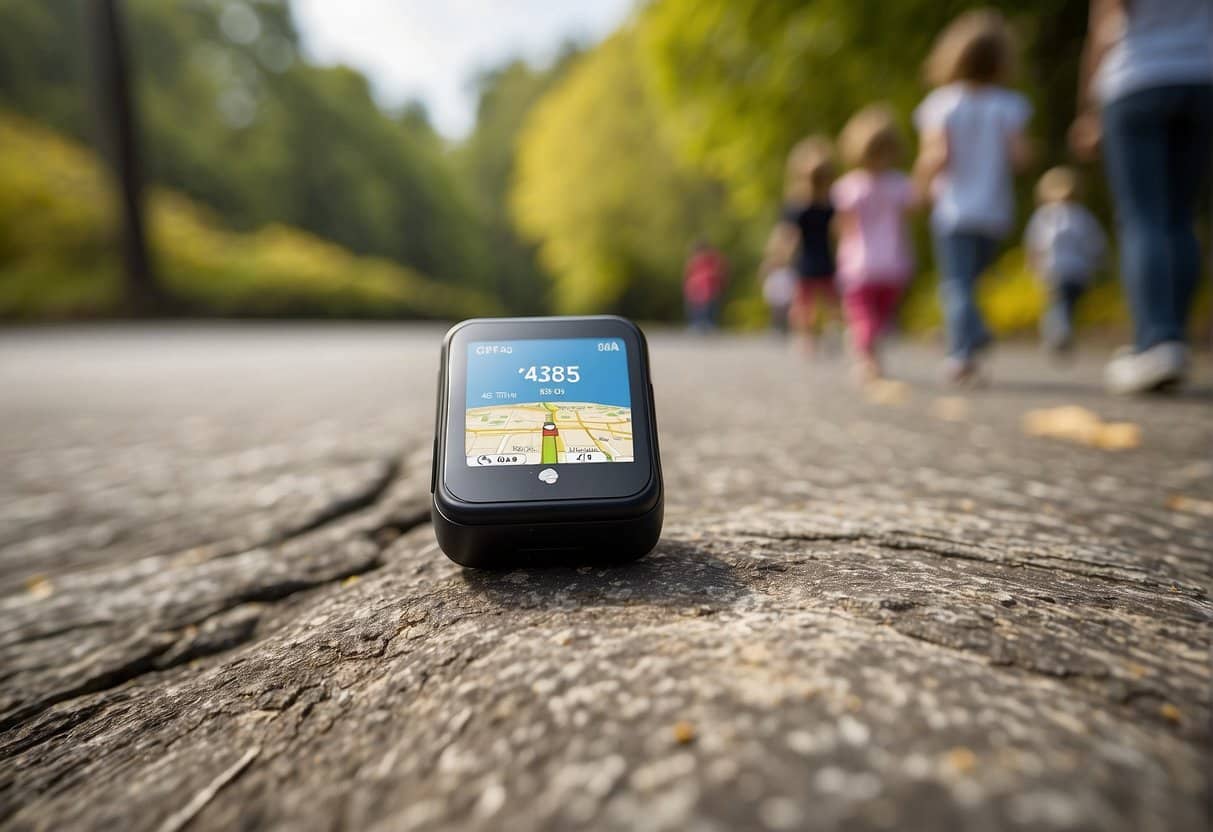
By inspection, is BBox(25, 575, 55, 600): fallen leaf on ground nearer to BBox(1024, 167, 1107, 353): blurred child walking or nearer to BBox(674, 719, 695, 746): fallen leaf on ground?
BBox(674, 719, 695, 746): fallen leaf on ground

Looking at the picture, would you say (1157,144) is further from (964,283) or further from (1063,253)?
(1063,253)

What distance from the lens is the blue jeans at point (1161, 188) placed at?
3.23 metres

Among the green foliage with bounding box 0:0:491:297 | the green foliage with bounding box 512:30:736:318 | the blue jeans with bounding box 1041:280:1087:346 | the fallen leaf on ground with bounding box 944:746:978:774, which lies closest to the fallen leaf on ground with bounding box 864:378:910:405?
the blue jeans with bounding box 1041:280:1087:346

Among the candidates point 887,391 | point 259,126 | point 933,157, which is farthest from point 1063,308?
point 259,126

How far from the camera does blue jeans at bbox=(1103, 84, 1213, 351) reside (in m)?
3.23

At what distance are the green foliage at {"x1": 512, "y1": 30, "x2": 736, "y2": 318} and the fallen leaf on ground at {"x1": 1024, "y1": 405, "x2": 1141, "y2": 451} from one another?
2104cm

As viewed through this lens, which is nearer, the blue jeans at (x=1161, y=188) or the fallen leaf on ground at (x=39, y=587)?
the fallen leaf on ground at (x=39, y=587)

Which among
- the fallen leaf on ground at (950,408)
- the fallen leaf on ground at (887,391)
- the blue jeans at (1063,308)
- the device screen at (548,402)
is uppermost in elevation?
the blue jeans at (1063,308)

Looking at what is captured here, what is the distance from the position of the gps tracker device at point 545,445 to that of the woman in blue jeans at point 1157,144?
3.21 m

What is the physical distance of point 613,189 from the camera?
2462 cm

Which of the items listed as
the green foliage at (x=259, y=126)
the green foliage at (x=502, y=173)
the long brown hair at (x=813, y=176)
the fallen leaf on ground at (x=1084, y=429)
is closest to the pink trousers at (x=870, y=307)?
the fallen leaf on ground at (x=1084, y=429)

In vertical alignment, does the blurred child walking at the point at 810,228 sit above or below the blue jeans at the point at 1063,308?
above

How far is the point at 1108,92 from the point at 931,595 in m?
3.43

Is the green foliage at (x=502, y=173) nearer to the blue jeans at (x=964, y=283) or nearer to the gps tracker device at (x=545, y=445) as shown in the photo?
the blue jeans at (x=964, y=283)
